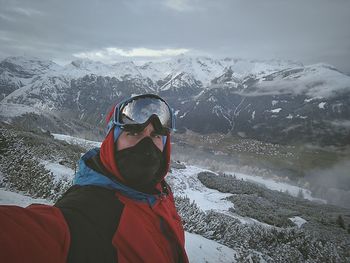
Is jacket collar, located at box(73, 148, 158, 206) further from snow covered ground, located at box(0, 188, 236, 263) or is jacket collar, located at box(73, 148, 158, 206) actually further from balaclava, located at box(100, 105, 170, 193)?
snow covered ground, located at box(0, 188, 236, 263)

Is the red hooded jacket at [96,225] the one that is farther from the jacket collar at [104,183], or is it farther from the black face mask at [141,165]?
the black face mask at [141,165]

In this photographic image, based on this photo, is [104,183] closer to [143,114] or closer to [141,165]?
[141,165]

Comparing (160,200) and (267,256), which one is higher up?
(160,200)

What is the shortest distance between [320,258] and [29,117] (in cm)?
5712

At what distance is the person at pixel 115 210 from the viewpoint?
1408 mm

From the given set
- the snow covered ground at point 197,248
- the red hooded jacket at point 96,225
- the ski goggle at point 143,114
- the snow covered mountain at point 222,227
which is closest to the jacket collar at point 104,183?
the red hooded jacket at point 96,225

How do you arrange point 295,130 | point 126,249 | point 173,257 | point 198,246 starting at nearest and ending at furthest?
point 126,249, point 173,257, point 198,246, point 295,130

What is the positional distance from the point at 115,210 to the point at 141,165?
2.12ft

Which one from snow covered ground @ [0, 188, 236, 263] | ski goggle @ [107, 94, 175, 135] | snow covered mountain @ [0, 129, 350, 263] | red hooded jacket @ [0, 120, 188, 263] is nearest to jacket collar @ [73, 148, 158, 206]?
red hooded jacket @ [0, 120, 188, 263]

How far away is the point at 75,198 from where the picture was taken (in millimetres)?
2020

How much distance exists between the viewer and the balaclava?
2471mm

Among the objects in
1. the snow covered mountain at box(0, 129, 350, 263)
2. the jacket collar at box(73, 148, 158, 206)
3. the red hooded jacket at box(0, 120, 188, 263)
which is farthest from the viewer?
the snow covered mountain at box(0, 129, 350, 263)

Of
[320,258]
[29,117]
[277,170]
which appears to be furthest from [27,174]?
[277,170]

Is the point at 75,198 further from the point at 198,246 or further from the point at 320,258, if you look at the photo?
the point at 320,258
